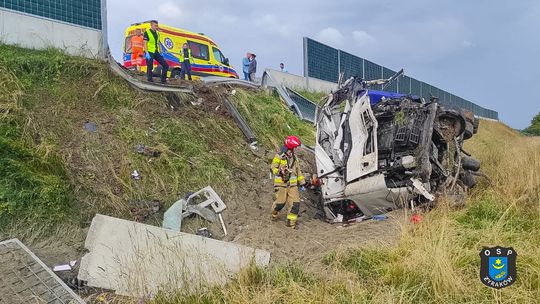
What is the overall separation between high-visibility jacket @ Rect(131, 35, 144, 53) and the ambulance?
1.12 ft

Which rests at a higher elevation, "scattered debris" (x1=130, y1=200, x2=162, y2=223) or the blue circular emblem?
the blue circular emblem

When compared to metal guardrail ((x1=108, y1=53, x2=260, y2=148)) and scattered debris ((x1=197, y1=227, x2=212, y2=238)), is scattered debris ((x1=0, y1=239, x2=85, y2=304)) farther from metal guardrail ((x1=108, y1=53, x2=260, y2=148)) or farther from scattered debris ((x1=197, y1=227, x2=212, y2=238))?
metal guardrail ((x1=108, y1=53, x2=260, y2=148))

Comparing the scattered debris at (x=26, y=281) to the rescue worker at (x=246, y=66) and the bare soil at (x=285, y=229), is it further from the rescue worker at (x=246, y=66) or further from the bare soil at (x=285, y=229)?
the rescue worker at (x=246, y=66)

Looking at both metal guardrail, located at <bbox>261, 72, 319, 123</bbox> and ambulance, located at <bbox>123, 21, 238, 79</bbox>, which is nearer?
metal guardrail, located at <bbox>261, 72, 319, 123</bbox>

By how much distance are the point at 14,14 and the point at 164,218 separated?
16.1ft

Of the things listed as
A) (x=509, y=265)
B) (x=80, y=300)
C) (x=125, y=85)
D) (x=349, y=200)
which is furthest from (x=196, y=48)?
(x=509, y=265)

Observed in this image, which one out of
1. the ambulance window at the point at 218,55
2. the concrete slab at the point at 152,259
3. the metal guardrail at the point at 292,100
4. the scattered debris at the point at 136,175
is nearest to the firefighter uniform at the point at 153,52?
the scattered debris at the point at 136,175

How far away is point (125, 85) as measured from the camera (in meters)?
8.49

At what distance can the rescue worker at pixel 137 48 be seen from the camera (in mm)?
13648

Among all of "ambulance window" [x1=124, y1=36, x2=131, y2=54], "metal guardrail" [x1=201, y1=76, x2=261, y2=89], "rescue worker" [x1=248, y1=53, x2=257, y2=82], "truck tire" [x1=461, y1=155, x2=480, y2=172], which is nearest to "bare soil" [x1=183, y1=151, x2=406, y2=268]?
"truck tire" [x1=461, y1=155, x2=480, y2=172]

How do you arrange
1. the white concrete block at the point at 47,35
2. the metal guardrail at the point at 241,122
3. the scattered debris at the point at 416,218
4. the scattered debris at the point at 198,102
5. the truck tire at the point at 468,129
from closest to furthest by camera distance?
the scattered debris at the point at 416,218, the truck tire at the point at 468,129, the white concrete block at the point at 47,35, the metal guardrail at the point at 241,122, the scattered debris at the point at 198,102

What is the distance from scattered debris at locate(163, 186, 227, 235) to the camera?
6.11 metres

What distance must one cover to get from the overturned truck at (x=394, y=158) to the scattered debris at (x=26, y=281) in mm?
4031

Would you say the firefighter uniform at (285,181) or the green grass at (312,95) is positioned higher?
the green grass at (312,95)
